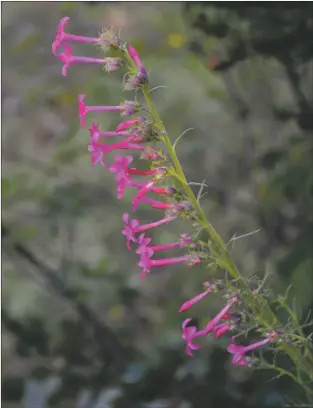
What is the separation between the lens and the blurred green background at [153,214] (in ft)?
6.01

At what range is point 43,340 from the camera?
1.96 meters

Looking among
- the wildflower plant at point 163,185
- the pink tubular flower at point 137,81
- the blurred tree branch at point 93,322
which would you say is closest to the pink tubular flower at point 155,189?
the wildflower plant at point 163,185

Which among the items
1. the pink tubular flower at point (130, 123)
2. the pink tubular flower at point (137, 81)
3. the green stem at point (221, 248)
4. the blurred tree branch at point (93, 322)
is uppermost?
the pink tubular flower at point (137, 81)

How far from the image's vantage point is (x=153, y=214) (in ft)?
7.21

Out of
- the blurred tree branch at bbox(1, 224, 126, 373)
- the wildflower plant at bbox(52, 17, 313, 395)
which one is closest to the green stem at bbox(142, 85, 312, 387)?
the wildflower plant at bbox(52, 17, 313, 395)

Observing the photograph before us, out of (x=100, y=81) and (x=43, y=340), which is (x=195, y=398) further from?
(x=100, y=81)

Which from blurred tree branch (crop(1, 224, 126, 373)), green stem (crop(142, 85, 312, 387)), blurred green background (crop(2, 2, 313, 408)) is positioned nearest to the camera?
green stem (crop(142, 85, 312, 387))

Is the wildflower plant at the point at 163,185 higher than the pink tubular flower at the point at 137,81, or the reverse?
the pink tubular flower at the point at 137,81

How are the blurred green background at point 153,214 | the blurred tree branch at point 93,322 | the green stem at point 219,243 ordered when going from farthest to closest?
the blurred tree branch at point 93,322 → the blurred green background at point 153,214 → the green stem at point 219,243

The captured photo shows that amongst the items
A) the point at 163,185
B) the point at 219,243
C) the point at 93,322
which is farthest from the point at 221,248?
the point at 93,322

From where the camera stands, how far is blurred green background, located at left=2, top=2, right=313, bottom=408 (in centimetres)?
183

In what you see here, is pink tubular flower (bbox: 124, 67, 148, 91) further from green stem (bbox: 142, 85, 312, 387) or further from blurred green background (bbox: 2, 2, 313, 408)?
blurred green background (bbox: 2, 2, 313, 408)

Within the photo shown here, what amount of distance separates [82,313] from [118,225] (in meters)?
0.57

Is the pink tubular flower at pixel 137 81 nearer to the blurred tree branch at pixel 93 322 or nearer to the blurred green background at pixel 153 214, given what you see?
the blurred green background at pixel 153 214
